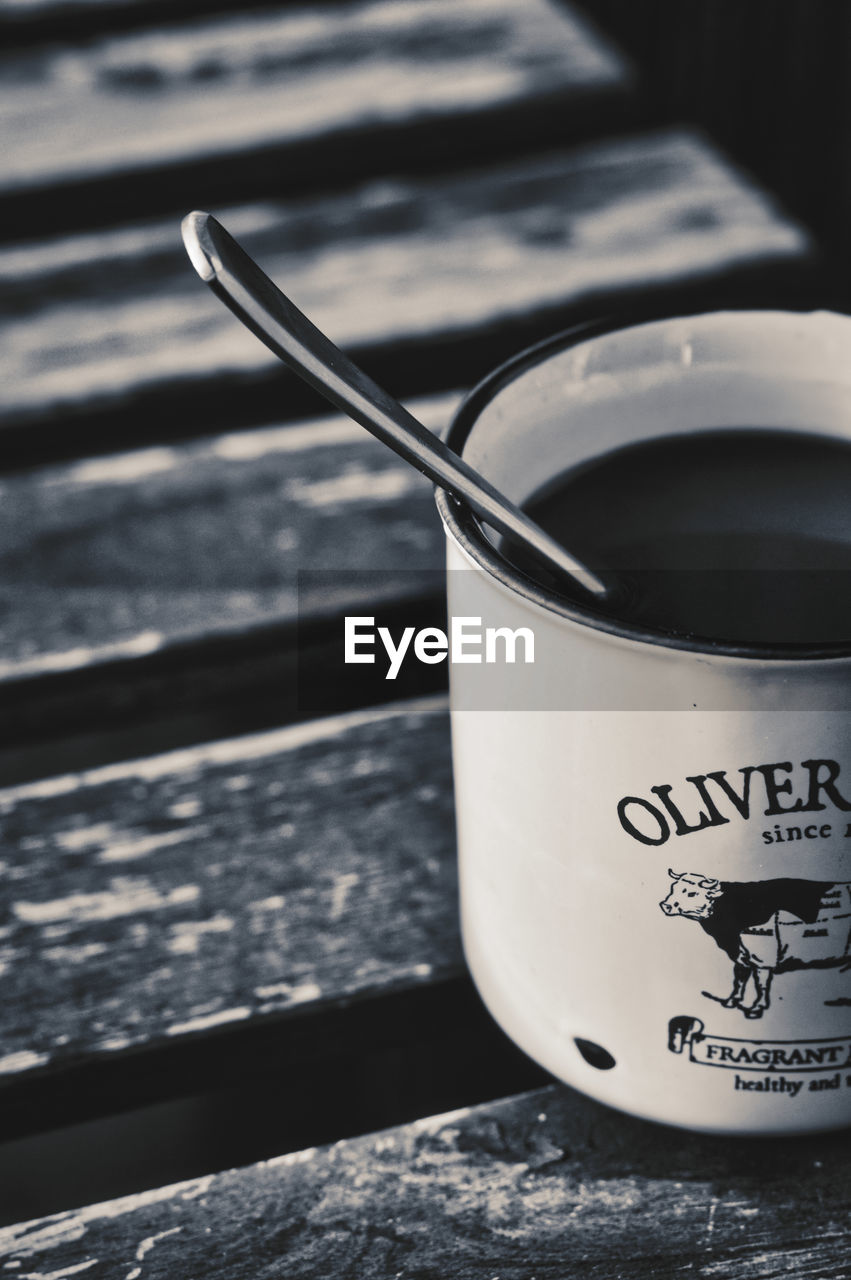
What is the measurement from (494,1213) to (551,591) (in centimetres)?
21

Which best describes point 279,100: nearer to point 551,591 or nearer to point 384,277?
point 384,277

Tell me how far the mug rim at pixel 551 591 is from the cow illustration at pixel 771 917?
0.08 m

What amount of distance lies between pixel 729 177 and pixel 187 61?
45cm

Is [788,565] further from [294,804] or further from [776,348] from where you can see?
[294,804]

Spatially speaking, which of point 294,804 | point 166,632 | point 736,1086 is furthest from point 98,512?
point 736,1086

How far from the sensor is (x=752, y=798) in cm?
37

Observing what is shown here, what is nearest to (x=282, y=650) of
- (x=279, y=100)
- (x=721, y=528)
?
(x=721, y=528)

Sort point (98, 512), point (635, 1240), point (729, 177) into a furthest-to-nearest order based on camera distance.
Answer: point (729, 177) → point (98, 512) → point (635, 1240)

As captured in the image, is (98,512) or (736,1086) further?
(98,512)

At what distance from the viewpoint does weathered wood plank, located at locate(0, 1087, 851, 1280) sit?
1.38 feet

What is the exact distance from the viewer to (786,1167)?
17.3 inches

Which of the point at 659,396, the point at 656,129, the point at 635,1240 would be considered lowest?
the point at 635,1240

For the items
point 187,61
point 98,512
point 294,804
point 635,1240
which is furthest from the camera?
point 187,61

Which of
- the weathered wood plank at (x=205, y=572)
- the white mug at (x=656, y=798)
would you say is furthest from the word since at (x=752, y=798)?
the weathered wood plank at (x=205, y=572)
